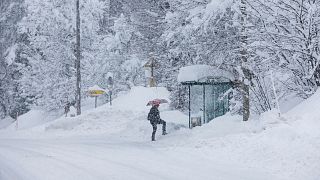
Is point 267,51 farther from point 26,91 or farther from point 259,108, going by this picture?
point 26,91

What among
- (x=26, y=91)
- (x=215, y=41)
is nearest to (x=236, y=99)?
(x=215, y=41)

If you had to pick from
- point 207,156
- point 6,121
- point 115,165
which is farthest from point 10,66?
point 115,165

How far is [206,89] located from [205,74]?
33.2 inches

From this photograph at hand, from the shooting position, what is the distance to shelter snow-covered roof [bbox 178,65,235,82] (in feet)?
64.8

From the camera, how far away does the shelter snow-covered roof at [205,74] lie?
19.8 m

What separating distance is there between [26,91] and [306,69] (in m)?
31.1

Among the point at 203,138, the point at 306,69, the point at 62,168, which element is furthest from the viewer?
the point at 203,138

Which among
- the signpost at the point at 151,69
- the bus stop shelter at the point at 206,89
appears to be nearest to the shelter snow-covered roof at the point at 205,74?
the bus stop shelter at the point at 206,89

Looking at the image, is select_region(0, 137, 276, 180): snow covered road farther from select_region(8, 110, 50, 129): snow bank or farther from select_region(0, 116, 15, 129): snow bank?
select_region(0, 116, 15, 129): snow bank

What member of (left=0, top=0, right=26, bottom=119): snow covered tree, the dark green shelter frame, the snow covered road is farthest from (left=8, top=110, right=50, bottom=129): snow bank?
the snow covered road

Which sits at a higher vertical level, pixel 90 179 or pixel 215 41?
pixel 215 41

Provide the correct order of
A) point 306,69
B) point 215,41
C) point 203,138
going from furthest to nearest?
point 215,41, point 203,138, point 306,69

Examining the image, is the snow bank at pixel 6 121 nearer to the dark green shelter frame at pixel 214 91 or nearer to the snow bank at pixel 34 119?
the snow bank at pixel 34 119

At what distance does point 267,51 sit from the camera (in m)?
15.3
